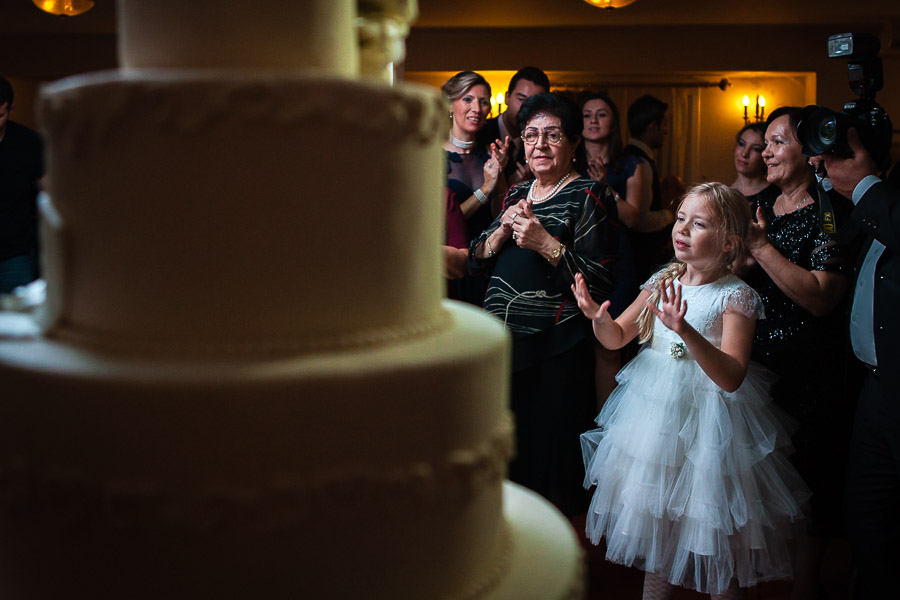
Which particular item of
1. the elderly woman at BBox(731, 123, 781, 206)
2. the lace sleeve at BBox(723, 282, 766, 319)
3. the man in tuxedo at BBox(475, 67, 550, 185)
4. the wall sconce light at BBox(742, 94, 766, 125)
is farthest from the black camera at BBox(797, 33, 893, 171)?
the wall sconce light at BBox(742, 94, 766, 125)

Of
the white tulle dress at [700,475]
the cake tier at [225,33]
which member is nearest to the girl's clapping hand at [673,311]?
the white tulle dress at [700,475]

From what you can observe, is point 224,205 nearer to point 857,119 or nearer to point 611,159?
point 857,119

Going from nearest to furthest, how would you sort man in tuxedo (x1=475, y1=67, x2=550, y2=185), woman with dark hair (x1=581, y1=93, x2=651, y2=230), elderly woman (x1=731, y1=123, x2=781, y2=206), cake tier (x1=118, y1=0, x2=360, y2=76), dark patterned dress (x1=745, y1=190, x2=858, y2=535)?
cake tier (x1=118, y1=0, x2=360, y2=76) < dark patterned dress (x1=745, y1=190, x2=858, y2=535) < man in tuxedo (x1=475, y1=67, x2=550, y2=185) < elderly woman (x1=731, y1=123, x2=781, y2=206) < woman with dark hair (x1=581, y1=93, x2=651, y2=230)

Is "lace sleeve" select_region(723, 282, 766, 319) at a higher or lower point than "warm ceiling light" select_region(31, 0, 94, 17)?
lower

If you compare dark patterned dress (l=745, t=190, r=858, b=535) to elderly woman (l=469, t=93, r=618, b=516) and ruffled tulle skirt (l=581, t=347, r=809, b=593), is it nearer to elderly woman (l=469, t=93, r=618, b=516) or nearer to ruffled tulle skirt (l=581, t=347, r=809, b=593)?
ruffled tulle skirt (l=581, t=347, r=809, b=593)

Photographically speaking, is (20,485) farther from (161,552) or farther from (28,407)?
(161,552)

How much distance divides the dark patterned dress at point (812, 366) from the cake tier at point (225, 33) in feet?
6.55

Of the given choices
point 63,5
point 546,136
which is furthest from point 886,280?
point 63,5

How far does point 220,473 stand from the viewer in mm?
928

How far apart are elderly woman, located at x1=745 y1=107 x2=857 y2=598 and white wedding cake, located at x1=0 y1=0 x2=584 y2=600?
185 cm

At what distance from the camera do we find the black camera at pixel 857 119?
7.49 feet

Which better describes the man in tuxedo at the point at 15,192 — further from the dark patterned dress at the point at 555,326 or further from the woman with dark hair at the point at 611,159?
the woman with dark hair at the point at 611,159

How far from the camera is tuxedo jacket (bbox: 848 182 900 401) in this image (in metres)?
2.14

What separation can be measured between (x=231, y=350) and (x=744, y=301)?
5.56 feet
